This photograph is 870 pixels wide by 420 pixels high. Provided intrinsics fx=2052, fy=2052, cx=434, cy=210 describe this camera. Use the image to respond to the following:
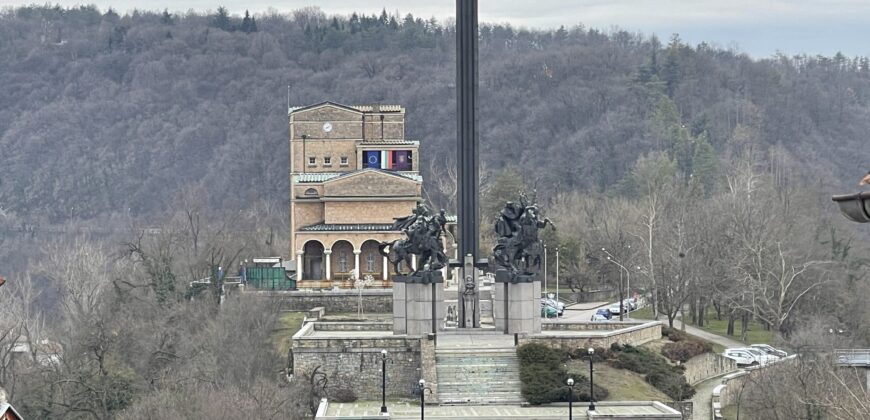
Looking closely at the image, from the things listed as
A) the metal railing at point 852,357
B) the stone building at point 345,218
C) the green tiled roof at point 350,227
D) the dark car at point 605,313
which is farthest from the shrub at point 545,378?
the green tiled roof at point 350,227

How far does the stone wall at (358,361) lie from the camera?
6359 cm

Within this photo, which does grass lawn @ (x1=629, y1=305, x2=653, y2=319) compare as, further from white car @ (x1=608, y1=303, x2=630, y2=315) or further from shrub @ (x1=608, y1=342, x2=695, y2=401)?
shrub @ (x1=608, y1=342, x2=695, y2=401)

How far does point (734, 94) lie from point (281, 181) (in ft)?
139

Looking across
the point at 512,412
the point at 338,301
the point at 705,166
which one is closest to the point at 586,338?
the point at 512,412

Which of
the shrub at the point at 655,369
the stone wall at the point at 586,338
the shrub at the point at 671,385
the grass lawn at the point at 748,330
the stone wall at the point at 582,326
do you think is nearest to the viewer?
the shrub at the point at 671,385

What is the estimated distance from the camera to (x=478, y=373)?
6162cm

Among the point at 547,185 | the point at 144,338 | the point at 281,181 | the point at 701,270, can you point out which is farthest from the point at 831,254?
the point at 281,181

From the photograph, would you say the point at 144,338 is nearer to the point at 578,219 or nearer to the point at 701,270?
the point at 701,270

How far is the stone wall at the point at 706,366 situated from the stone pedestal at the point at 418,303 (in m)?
8.40

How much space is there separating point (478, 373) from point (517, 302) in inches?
191

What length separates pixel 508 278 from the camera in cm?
6600

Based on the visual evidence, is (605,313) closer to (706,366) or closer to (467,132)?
(706,366)

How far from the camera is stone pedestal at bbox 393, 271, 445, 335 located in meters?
65.6

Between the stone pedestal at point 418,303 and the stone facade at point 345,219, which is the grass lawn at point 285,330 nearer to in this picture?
the stone pedestal at point 418,303
